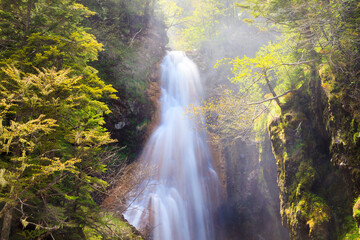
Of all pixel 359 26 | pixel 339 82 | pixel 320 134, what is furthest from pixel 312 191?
pixel 359 26

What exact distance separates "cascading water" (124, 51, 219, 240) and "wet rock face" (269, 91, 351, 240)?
651cm

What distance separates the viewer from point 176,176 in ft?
49.6

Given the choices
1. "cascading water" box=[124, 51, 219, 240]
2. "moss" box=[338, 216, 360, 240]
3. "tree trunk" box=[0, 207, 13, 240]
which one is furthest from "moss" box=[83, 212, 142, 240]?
"moss" box=[338, 216, 360, 240]

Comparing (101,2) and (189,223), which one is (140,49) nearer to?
(101,2)

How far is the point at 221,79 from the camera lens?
21.7 m

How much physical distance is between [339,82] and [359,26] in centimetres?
181

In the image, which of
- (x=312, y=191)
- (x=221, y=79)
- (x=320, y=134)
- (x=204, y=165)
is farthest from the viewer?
(x=221, y=79)

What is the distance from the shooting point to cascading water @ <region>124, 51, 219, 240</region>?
12.2 m

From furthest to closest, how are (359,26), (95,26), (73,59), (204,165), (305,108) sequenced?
(204,165)
(95,26)
(305,108)
(359,26)
(73,59)

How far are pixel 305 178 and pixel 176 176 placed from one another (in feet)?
29.5

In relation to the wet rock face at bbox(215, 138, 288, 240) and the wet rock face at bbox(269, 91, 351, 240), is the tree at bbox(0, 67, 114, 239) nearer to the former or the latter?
the wet rock face at bbox(269, 91, 351, 240)

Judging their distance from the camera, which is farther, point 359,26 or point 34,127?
point 359,26

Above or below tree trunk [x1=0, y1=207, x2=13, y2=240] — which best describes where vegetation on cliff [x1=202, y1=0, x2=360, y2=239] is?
above

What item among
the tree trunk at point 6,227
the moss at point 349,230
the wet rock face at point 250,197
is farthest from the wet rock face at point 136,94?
the moss at point 349,230
